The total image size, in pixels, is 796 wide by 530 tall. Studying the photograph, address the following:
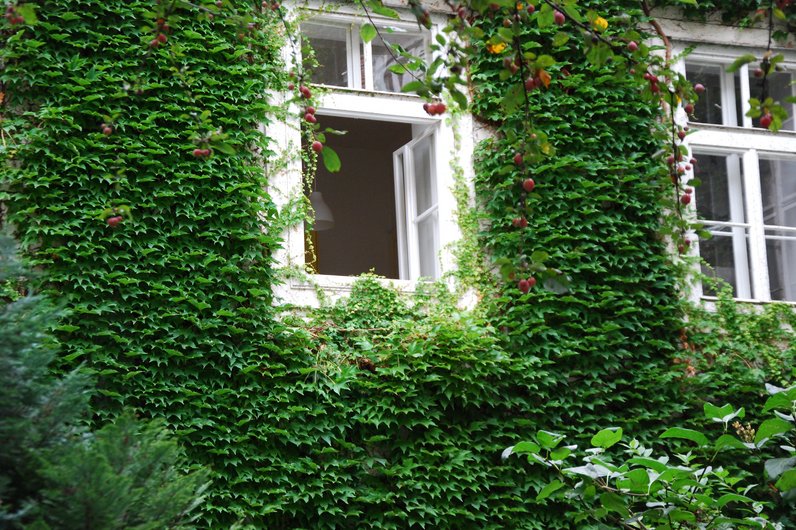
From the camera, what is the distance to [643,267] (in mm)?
7258

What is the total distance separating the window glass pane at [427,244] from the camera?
727cm

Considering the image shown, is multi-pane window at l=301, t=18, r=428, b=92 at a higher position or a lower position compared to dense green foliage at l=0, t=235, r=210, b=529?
higher

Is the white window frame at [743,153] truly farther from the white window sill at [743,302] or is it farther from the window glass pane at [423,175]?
the window glass pane at [423,175]

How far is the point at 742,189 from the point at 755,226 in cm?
29

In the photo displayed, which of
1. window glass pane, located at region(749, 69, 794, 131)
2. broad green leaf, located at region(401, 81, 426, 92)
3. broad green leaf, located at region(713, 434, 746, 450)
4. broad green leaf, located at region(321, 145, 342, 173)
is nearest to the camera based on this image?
broad green leaf, located at region(321, 145, 342, 173)

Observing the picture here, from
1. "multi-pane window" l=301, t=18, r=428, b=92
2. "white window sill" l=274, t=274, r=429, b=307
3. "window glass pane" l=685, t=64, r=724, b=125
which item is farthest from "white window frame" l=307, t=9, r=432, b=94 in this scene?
"window glass pane" l=685, t=64, r=724, b=125

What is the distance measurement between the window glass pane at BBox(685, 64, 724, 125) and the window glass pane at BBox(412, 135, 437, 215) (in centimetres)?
193

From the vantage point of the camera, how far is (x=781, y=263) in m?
7.91

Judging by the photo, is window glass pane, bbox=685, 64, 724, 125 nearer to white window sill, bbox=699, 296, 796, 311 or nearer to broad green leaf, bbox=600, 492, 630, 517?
white window sill, bbox=699, 296, 796, 311

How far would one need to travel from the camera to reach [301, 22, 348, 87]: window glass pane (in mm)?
7367

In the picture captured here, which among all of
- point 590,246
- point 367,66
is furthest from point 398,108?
point 590,246

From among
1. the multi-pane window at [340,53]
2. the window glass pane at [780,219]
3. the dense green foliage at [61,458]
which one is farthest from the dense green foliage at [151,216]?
the window glass pane at [780,219]

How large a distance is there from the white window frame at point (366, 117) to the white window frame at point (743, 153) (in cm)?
158

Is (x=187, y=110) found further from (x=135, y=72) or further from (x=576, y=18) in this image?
(x=576, y=18)
